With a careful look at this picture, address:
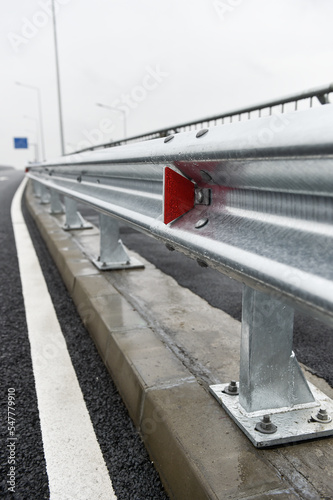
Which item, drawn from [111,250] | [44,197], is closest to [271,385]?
[111,250]

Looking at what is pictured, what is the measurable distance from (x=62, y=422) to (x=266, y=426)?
98cm

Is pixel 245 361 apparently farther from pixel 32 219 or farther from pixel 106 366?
pixel 32 219

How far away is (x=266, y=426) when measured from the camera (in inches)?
73.4

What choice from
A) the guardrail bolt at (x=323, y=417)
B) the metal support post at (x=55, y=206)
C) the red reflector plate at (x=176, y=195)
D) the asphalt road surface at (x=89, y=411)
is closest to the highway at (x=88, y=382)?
the asphalt road surface at (x=89, y=411)

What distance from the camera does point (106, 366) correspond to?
290 centimetres

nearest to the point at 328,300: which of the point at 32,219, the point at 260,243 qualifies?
the point at 260,243

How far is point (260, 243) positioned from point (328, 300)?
381mm

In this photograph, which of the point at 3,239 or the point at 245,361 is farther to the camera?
the point at 3,239

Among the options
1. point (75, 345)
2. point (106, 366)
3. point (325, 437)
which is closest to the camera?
point (325, 437)

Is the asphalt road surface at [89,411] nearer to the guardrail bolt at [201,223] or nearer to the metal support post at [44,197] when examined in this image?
the guardrail bolt at [201,223]

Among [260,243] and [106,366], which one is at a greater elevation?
[260,243]

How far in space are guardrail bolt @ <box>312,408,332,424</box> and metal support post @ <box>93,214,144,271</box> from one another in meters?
2.91

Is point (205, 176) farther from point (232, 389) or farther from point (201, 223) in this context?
point (232, 389)

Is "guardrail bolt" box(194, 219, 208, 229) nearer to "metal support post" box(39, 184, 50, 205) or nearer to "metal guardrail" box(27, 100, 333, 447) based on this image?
"metal guardrail" box(27, 100, 333, 447)
